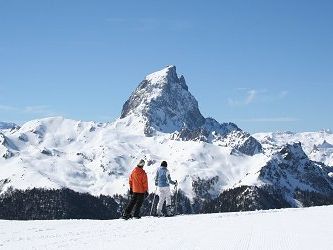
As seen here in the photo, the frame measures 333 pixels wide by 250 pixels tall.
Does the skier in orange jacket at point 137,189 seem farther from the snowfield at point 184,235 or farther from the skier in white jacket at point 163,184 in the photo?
the snowfield at point 184,235

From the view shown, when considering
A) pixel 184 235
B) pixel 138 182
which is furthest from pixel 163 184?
pixel 184 235

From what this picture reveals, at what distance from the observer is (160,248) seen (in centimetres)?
1276

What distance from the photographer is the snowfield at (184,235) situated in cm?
1338

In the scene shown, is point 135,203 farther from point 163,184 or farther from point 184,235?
point 184,235

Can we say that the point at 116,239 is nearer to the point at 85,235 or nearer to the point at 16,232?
the point at 85,235

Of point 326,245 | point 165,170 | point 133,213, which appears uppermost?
point 165,170

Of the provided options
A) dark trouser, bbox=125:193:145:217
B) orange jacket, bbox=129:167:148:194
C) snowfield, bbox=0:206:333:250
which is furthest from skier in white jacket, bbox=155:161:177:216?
snowfield, bbox=0:206:333:250

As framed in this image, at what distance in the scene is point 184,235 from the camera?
1551 centimetres

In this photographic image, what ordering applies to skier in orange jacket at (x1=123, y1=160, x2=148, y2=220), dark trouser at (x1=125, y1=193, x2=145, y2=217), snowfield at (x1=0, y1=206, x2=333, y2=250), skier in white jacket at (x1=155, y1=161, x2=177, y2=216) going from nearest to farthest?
snowfield at (x1=0, y1=206, x2=333, y2=250)
dark trouser at (x1=125, y1=193, x2=145, y2=217)
skier in orange jacket at (x1=123, y1=160, x2=148, y2=220)
skier in white jacket at (x1=155, y1=161, x2=177, y2=216)

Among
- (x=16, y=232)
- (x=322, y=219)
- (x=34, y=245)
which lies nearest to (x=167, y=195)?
(x=322, y=219)

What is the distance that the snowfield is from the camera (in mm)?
13375

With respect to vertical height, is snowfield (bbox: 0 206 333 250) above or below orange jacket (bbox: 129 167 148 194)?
below

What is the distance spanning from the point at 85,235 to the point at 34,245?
94.5 inches

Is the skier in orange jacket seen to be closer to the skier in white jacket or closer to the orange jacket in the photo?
the orange jacket
